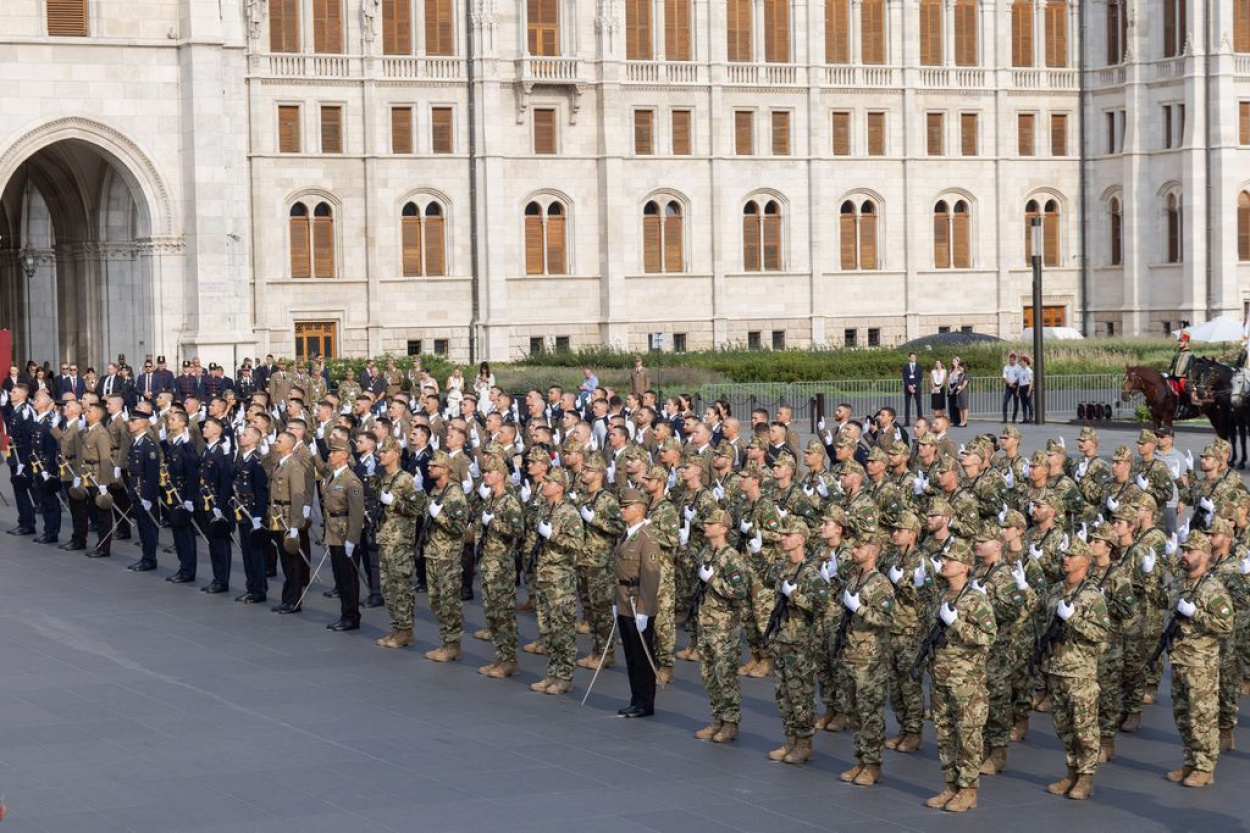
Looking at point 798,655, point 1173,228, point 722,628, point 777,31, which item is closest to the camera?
point 798,655

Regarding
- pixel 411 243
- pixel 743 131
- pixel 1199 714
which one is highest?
pixel 743 131

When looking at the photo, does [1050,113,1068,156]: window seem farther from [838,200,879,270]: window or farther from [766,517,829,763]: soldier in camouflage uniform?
[766,517,829,763]: soldier in camouflage uniform

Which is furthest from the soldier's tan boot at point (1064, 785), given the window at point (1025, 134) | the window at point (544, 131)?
the window at point (1025, 134)

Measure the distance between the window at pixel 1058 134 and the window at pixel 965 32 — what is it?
3174 millimetres

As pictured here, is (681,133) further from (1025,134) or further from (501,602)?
(501,602)

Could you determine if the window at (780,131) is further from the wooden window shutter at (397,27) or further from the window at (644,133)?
the wooden window shutter at (397,27)

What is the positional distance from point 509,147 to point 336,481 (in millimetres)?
34179

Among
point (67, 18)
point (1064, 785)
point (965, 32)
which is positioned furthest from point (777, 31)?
point (1064, 785)

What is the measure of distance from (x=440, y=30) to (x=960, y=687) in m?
41.1

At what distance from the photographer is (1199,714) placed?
42.6 ft

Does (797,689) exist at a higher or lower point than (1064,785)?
higher

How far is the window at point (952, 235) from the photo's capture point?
57.4 metres

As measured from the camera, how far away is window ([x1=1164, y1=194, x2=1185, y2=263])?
5678 centimetres

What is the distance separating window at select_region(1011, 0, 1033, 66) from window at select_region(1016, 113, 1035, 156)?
158 cm
